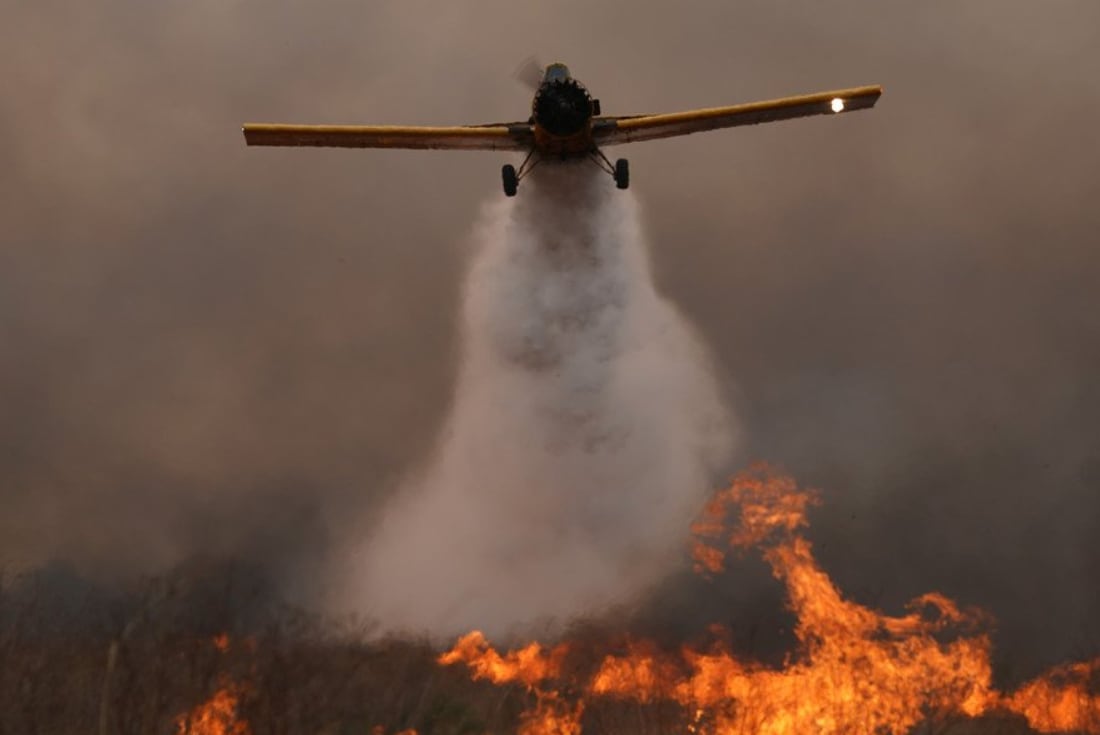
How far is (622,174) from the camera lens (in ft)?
100

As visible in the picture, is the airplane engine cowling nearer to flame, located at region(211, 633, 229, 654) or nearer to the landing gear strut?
the landing gear strut

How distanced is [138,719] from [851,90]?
28383 mm

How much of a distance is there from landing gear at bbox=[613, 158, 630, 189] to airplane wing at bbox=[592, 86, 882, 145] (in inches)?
44.7

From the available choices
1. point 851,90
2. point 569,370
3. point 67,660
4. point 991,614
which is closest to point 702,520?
point 569,370

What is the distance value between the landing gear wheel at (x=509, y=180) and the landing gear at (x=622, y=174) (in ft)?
11.5

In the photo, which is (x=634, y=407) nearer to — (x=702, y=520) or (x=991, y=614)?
(x=702, y=520)

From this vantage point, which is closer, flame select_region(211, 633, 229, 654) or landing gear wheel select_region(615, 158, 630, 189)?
flame select_region(211, 633, 229, 654)

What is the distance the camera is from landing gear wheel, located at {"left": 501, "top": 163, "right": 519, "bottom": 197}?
3062 centimetres

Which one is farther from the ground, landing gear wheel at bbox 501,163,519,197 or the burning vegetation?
landing gear wheel at bbox 501,163,519,197

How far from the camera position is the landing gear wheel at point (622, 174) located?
100ft

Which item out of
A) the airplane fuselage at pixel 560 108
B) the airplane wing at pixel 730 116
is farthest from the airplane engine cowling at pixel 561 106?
the airplane wing at pixel 730 116

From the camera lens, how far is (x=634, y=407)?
1673 inches

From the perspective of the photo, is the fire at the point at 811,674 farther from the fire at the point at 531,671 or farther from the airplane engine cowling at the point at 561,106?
the airplane engine cowling at the point at 561,106

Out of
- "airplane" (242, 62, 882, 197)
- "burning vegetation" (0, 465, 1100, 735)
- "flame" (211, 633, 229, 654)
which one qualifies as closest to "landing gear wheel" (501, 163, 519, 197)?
"airplane" (242, 62, 882, 197)
